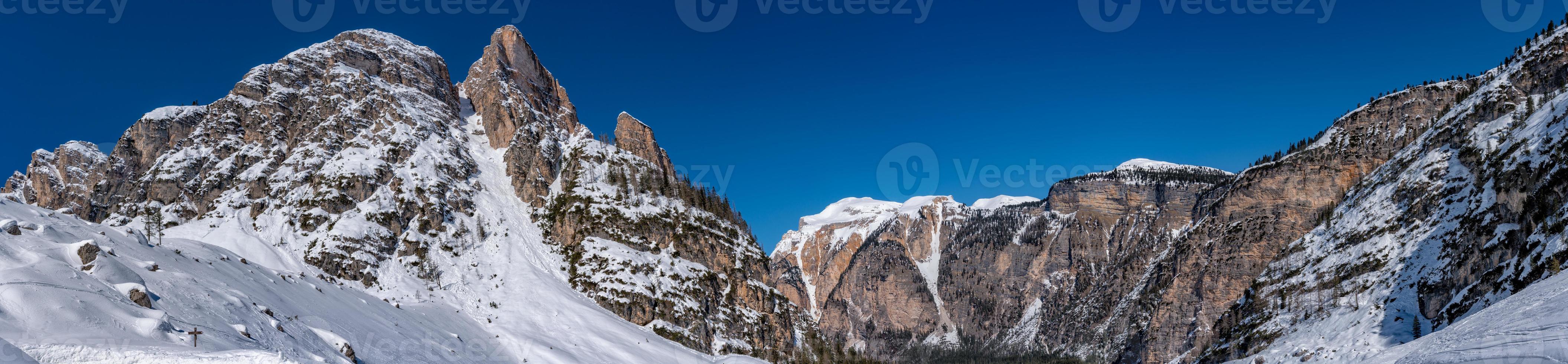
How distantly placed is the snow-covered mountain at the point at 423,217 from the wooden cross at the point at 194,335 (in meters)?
16.5

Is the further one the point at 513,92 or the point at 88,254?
the point at 513,92

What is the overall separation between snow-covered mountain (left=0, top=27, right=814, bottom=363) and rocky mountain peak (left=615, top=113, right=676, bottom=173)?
1.52 feet

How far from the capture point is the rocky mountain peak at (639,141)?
138000 millimetres

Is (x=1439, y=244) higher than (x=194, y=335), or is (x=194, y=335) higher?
(x=1439, y=244)

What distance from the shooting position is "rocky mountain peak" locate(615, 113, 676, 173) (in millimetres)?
138000

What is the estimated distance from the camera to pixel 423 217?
103m

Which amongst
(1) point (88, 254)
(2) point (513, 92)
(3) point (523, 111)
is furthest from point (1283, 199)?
(1) point (88, 254)

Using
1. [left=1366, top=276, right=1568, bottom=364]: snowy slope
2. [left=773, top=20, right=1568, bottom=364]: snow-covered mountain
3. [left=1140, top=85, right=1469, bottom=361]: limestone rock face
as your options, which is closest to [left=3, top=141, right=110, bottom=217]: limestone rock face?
[left=1366, top=276, right=1568, bottom=364]: snowy slope

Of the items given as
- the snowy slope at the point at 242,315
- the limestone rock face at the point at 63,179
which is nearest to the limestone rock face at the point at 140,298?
the snowy slope at the point at 242,315

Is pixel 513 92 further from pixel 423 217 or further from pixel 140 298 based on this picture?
pixel 140 298

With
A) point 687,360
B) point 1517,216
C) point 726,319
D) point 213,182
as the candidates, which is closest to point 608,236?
point 726,319

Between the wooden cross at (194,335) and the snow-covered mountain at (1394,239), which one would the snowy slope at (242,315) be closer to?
the wooden cross at (194,335)

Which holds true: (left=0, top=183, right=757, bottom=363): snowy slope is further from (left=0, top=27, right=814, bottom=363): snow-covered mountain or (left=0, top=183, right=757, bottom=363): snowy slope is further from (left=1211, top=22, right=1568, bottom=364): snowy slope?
(left=1211, top=22, right=1568, bottom=364): snowy slope

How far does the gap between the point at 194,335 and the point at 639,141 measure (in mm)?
111370
